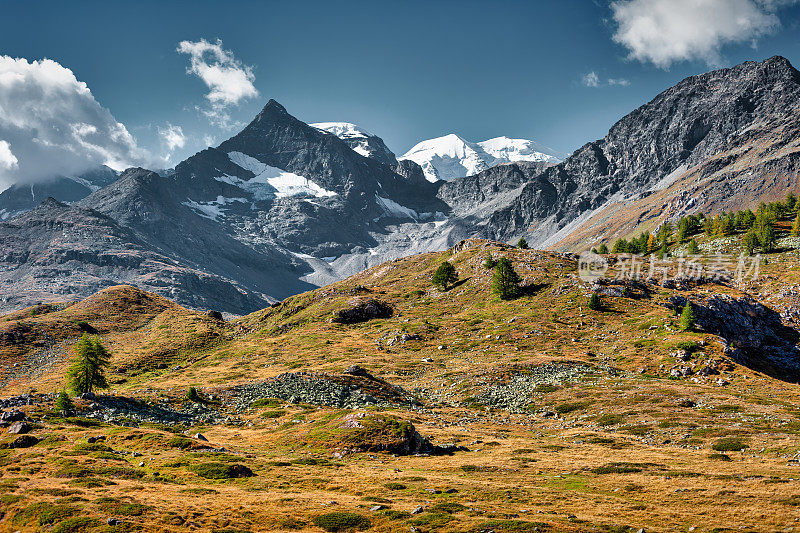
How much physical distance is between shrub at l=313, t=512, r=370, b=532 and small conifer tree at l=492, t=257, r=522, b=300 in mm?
105259

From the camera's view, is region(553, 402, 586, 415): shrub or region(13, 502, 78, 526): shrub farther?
region(553, 402, 586, 415): shrub

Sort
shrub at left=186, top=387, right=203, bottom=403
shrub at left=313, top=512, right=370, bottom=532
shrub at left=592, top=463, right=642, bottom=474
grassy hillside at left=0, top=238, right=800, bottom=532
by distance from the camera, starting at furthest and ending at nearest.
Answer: shrub at left=186, top=387, right=203, bottom=403 < shrub at left=592, top=463, right=642, bottom=474 < grassy hillside at left=0, top=238, right=800, bottom=532 < shrub at left=313, top=512, right=370, bottom=532

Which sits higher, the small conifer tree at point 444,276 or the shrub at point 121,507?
the small conifer tree at point 444,276

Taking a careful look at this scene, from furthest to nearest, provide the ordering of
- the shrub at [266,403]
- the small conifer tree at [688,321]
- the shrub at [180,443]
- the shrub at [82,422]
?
the small conifer tree at [688,321] < the shrub at [266,403] < the shrub at [82,422] < the shrub at [180,443]

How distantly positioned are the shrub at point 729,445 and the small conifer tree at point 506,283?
8296 centimetres

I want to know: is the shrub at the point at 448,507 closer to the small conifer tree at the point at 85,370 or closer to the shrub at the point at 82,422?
the shrub at the point at 82,422

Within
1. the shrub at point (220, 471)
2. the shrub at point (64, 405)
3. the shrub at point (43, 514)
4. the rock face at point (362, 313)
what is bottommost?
the shrub at point (220, 471)

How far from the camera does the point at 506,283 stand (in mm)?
125438

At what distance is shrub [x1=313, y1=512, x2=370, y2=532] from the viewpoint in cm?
2367

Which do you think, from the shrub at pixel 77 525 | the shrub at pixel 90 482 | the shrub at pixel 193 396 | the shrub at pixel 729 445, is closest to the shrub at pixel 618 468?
the shrub at pixel 729 445

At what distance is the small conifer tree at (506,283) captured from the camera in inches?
4905

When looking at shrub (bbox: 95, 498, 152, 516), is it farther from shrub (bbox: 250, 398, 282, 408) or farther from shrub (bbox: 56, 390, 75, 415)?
shrub (bbox: 250, 398, 282, 408)

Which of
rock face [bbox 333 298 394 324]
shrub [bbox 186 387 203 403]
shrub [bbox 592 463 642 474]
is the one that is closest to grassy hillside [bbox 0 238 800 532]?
shrub [bbox 592 463 642 474]

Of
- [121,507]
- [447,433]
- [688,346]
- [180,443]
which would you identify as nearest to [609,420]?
[447,433]
